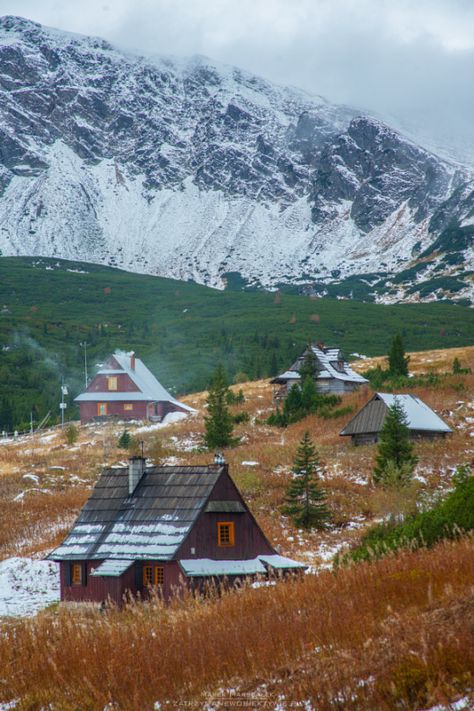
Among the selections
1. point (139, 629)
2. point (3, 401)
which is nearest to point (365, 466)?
point (139, 629)

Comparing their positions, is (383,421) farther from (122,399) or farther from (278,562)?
(122,399)

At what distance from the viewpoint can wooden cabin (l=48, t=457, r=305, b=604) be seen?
25.8 metres

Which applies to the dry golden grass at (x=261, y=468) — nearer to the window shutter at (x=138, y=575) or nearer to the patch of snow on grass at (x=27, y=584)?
the patch of snow on grass at (x=27, y=584)

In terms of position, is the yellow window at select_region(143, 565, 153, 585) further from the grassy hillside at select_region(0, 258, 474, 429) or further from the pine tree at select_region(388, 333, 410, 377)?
the grassy hillside at select_region(0, 258, 474, 429)

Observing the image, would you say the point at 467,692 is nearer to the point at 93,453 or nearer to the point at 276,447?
the point at 276,447

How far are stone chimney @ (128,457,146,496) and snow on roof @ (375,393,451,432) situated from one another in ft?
74.0

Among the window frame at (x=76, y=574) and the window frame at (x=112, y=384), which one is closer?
the window frame at (x=76, y=574)

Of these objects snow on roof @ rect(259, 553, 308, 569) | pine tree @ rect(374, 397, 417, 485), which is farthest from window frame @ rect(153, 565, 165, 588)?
pine tree @ rect(374, 397, 417, 485)

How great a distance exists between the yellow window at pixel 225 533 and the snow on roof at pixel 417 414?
22.5 m

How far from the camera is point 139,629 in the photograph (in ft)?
33.6

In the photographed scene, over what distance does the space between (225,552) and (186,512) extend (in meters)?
1.85

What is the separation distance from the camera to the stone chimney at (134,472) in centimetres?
2833

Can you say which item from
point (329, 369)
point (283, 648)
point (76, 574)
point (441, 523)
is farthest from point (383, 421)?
point (283, 648)

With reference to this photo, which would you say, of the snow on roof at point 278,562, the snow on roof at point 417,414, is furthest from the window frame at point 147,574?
the snow on roof at point 417,414
